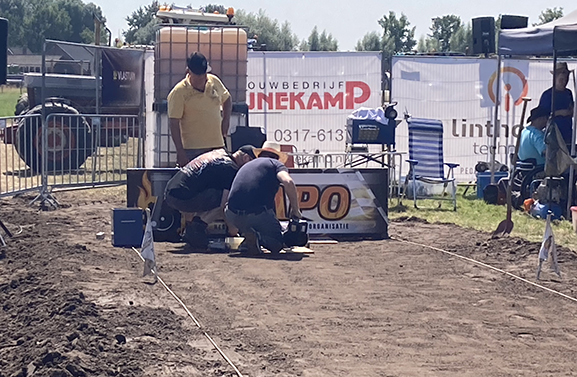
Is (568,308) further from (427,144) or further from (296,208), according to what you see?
(427,144)

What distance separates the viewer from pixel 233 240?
11273 millimetres

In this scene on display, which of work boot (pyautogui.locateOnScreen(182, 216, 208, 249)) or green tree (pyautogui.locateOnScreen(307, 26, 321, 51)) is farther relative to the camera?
green tree (pyautogui.locateOnScreen(307, 26, 321, 51))

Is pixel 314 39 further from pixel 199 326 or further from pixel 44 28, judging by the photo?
pixel 199 326

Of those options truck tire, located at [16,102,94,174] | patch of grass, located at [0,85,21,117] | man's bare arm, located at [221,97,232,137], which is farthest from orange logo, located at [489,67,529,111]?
patch of grass, located at [0,85,21,117]

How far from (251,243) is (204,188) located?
3.09 feet

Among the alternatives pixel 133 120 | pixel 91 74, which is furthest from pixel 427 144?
pixel 91 74

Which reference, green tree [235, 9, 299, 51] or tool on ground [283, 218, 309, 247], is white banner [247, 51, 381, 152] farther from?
green tree [235, 9, 299, 51]

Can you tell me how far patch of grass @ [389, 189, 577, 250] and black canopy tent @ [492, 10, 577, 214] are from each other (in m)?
0.81

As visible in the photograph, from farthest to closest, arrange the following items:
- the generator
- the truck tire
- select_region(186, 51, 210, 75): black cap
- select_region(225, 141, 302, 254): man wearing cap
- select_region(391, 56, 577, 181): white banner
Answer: select_region(391, 56, 577, 181): white banner
the generator
the truck tire
select_region(186, 51, 210, 75): black cap
select_region(225, 141, 302, 254): man wearing cap

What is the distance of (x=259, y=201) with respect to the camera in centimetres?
1054

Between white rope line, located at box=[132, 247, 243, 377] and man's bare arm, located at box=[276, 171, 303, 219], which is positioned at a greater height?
man's bare arm, located at box=[276, 171, 303, 219]

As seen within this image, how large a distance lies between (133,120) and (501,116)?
7257 mm

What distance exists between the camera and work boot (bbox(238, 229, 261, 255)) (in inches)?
420

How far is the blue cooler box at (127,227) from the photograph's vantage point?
10906 mm
